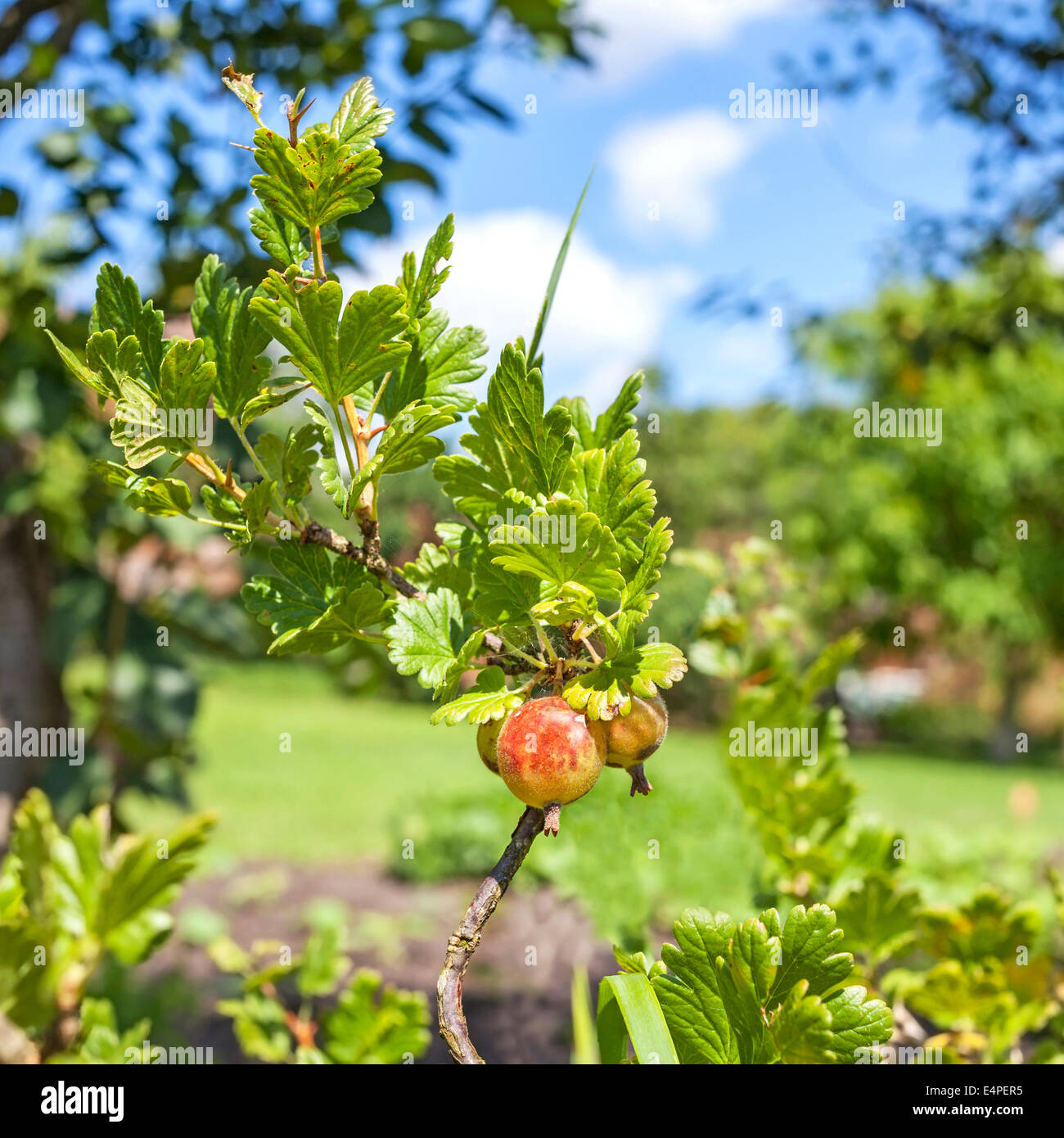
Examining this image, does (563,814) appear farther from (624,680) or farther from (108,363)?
(108,363)

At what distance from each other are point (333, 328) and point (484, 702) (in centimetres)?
25

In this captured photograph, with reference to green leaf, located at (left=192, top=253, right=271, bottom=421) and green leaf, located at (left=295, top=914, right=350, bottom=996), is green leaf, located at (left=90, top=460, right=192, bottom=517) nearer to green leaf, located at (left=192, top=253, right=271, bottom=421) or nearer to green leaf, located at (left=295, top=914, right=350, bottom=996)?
green leaf, located at (left=192, top=253, right=271, bottom=421)

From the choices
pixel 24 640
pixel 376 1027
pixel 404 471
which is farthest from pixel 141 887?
pixel 24 640

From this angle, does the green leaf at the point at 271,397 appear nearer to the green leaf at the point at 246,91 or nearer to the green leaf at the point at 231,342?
the green leaf at the point at 231,342

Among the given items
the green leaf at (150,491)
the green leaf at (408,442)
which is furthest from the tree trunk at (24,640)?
the green leaf at (408,442)

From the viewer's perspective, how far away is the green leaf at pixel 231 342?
0.64 meters

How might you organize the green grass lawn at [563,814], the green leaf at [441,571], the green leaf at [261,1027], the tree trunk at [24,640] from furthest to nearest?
the tree trunk at [24,640]
the green grass lawn at [563,814]
the green leaf at [261,1027]
the green leaf at [441,571]

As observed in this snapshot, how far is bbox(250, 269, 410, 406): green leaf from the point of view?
0.56 m

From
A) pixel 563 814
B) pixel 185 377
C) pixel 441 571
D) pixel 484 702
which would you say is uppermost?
pixel 185 377

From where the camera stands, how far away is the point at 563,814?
1.04m

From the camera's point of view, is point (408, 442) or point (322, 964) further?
point (322, 964)

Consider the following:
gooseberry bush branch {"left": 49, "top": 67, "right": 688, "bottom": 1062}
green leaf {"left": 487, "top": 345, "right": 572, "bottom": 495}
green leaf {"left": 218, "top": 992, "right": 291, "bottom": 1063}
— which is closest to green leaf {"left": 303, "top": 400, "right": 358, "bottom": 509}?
gooseberry bush branch {"left": 49, "top": 67, "right": 688, "bottom": 1062}

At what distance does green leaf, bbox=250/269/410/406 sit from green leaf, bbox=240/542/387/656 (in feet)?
0.41
